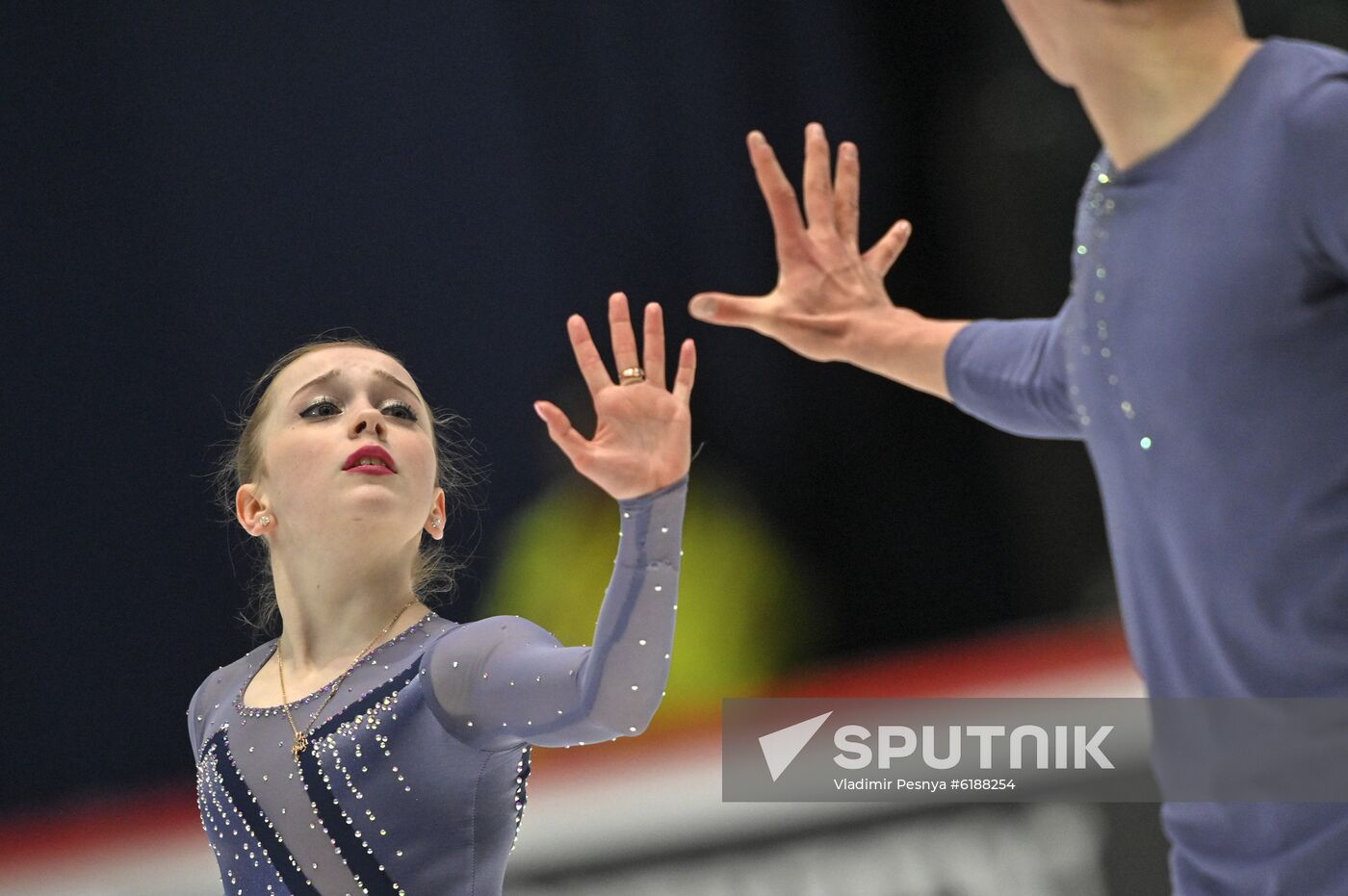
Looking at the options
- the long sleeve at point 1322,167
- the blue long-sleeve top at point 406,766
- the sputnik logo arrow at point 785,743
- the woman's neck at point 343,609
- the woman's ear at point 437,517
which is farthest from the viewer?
the sputnik logo arrow at point 785,743

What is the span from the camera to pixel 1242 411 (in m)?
1.01

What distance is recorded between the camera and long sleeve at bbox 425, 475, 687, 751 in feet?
5.81

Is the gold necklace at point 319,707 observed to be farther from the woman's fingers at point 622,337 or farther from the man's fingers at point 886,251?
the man's fingers at point 886,251

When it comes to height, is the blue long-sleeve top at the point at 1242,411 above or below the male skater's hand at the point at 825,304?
below

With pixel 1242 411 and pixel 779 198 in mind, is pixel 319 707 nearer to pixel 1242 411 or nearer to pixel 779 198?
pixel 779 198

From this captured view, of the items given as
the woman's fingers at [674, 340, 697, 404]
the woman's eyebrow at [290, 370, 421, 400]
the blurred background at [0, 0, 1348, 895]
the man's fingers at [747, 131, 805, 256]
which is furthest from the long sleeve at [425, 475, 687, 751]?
the blurred background at [0, 0, 1348, 895]

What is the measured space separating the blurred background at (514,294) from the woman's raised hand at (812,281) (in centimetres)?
234

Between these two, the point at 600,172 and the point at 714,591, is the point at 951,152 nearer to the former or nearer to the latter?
the point at 600,172

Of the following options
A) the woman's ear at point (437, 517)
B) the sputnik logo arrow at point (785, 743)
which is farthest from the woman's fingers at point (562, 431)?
the sputnik logo arrow at point (785, 743)

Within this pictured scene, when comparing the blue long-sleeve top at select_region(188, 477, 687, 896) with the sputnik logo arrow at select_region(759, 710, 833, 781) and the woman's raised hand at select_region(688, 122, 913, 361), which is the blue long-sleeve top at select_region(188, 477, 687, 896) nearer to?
the woman's raised hand at select_region(688, 122, 913, 361)

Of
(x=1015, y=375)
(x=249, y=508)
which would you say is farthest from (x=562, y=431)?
(x=249, y=508)

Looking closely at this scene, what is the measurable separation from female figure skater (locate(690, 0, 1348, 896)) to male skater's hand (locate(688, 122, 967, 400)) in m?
0.32

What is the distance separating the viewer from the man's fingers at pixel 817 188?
5.06 ft

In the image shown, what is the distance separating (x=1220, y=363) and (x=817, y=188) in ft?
2.00
